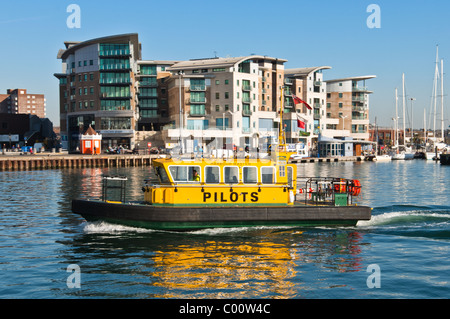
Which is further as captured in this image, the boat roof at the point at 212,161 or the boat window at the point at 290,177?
the boat window at the point at 290,177

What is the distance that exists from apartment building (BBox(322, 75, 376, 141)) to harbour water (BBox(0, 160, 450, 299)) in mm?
102435

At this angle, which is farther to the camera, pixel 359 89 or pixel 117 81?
pixel 359 89

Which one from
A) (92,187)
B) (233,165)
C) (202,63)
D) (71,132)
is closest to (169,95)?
(202,63)

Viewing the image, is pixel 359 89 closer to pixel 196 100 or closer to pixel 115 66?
pixel 196 100

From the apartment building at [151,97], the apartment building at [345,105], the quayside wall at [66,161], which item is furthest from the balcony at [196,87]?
the apartment building at [345,105]

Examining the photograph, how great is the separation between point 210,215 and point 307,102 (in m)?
101

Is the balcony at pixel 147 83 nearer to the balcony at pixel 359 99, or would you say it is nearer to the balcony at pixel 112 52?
the balcony at pixel 112 52

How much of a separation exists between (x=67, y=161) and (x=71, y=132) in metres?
30.1

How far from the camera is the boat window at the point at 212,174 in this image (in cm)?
2073

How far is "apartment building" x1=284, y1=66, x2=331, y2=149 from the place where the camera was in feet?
362

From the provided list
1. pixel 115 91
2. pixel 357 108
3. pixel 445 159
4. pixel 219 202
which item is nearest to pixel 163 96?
pixel 115 91

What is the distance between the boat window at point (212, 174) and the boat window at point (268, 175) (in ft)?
6.51

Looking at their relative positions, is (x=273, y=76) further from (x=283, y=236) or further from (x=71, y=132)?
(x=283, y=236)

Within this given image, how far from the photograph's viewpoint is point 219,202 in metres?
20.7
